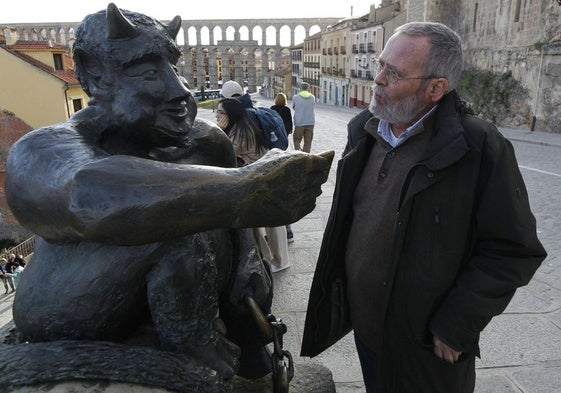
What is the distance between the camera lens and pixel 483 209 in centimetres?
169

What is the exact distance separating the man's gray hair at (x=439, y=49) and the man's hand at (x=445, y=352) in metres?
→ 1.00

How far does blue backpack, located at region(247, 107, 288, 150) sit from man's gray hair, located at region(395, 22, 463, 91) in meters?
2.52

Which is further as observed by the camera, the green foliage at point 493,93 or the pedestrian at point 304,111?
the green foliage at point 493,93

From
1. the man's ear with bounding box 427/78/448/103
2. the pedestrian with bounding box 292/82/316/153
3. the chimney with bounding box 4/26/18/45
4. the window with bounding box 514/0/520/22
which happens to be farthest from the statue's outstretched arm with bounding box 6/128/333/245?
the chimney with bounding box 4/26/18/45

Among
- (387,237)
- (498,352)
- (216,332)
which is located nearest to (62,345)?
(216,332)

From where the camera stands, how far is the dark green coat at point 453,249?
1674mm

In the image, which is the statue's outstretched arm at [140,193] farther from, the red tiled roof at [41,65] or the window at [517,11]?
the window at [517,11]

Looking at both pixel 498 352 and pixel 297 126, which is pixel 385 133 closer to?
pixel 498 352

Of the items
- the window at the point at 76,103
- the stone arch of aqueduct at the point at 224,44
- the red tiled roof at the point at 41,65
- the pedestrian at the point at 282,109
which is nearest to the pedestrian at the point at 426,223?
the pedestrian at the point at 282,109

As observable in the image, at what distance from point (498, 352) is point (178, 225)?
259cm

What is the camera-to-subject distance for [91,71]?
1247mm

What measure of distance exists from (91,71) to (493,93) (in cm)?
2248

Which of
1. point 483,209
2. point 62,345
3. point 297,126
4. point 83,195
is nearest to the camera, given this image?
point 83,195

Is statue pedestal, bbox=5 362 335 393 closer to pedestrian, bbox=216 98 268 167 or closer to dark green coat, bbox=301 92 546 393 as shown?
dark green coat, bbox=301 92 546 393
